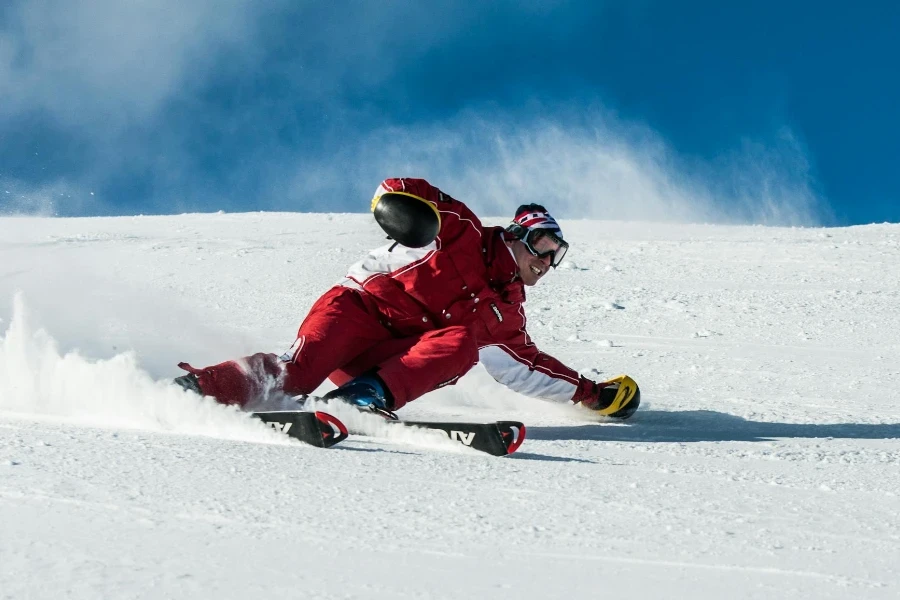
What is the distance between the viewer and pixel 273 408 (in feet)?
11.8

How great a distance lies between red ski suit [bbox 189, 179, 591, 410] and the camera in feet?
11.9

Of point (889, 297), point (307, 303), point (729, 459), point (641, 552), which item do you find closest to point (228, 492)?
point (641, 552)

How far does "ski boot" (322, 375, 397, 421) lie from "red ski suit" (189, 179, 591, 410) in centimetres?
4

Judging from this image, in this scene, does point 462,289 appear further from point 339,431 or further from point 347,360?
point 339,431

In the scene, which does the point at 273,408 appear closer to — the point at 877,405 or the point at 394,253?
the point at 394,253

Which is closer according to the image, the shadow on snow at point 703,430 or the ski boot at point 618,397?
the shadow on snow at point 703,430

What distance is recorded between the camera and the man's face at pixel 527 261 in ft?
13.9

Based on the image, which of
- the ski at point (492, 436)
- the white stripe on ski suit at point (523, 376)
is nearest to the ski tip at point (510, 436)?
the ski at point (492, 436)

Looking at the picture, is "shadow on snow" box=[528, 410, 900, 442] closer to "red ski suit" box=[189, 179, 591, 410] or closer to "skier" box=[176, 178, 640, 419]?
"skier" box=[176, 178, 640, 419]

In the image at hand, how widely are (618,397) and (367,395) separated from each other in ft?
4.33

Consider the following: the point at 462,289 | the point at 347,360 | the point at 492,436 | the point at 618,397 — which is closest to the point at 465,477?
the point at 492,436

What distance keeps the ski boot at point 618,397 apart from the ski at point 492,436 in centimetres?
129

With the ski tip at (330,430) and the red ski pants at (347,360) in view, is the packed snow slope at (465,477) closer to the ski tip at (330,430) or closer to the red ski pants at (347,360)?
the ski tip at (330,430)

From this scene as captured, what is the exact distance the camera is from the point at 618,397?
4.29 metres
